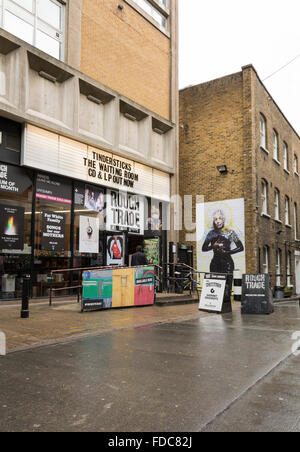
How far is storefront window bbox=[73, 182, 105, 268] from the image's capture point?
46.8 ft

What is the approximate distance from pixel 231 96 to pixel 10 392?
19873mm

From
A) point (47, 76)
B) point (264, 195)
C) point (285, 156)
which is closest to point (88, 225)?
point (47, 76)

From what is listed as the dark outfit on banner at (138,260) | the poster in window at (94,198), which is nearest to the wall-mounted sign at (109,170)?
the poster in window at (94,198)

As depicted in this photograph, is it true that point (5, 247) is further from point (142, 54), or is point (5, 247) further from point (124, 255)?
point (142, 54)

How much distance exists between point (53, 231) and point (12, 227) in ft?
5.03

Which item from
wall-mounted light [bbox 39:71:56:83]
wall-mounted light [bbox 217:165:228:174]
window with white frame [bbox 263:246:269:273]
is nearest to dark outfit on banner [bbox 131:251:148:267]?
wall-mounted light [bbox 39:71:56:83]

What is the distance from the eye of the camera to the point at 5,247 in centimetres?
1191

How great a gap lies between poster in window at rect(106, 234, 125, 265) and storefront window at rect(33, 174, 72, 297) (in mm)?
2054

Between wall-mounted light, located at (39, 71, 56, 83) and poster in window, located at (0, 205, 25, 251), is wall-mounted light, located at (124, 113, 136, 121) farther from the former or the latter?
poster in window, located at (0, 205, 25, 251)

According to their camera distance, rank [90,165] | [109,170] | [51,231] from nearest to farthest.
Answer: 1. [51,231]
2. [90,165]
3. [109,170]

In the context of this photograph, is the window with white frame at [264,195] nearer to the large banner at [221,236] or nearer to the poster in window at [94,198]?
the large banner at [221,236]

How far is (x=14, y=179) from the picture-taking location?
484 inches

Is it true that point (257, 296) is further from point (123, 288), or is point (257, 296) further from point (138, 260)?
point (123, 288)

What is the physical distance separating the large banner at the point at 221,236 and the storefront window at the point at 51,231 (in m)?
9.23
